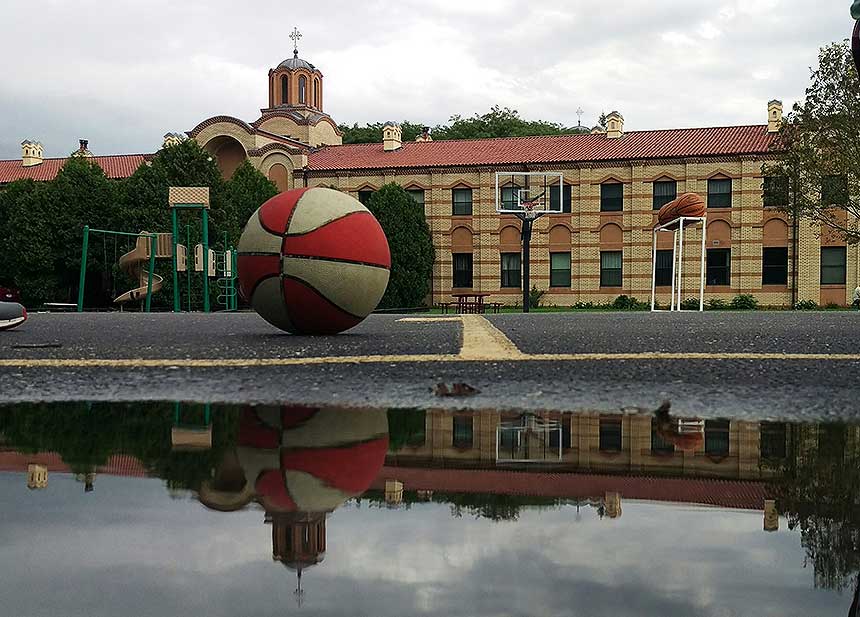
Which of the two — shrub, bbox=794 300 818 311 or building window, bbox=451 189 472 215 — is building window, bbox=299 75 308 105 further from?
shrub, bbox=794 300 818 311

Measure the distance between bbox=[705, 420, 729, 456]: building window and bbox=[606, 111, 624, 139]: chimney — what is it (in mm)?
45140

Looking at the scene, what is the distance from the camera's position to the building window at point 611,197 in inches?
1779

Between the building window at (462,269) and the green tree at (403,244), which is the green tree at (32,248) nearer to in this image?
the green tree at (403,244)

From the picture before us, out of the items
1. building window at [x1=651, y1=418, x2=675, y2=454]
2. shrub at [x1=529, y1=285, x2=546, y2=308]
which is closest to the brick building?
shrub at [x1=529, y1=285, x2=546, y2=308]

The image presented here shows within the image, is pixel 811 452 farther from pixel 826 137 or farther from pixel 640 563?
pixel 826 137

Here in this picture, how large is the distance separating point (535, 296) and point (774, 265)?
12.6 m

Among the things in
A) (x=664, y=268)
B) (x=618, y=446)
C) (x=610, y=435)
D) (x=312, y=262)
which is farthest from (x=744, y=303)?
(x=618, y=446)

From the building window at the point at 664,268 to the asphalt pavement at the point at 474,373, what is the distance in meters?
36.3

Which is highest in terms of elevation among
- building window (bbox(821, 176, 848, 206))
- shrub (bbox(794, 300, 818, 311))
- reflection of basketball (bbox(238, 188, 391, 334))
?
building window (bbox(821, 176, 848, 206))

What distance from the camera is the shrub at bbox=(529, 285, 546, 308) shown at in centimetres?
4500

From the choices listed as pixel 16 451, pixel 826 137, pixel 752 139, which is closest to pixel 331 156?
pixel 752 139

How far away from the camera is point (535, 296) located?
4525 cm

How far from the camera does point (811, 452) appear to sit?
122 inches

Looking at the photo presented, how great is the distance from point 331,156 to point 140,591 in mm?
48870
